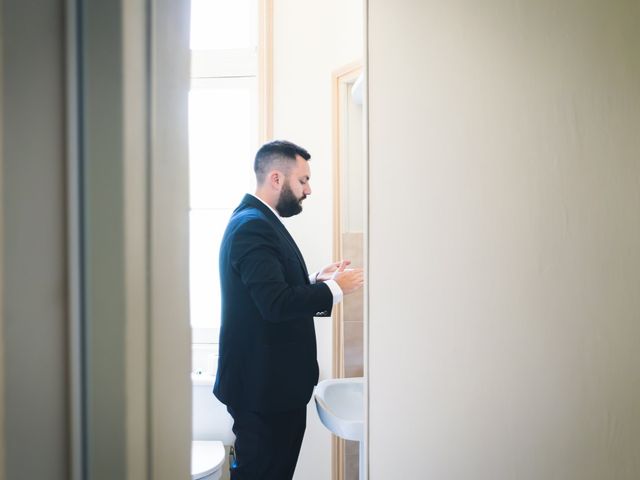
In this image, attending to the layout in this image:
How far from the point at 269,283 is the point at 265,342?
229 mm

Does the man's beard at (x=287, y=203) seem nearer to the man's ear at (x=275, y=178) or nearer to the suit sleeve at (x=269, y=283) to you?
the man's ear at (x=275, y=178)

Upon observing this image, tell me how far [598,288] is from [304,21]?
1.89 meters

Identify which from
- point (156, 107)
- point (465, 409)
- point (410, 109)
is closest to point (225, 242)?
point (410, 109)

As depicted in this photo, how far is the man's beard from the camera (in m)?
1.76

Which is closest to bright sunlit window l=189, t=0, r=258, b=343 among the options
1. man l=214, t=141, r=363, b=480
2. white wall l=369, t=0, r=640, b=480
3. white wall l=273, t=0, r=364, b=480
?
white wall l=273, t=0, r=364, b=480

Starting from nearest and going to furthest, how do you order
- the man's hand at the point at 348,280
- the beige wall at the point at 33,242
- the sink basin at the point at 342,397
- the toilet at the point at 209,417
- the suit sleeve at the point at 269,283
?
the beige wall at the point at 33,242, the suit sleeve at the point at 269,283, the man's hand at the point at 348,280, the sink basin at the point at 342,397, the toilet at the point at 209,417

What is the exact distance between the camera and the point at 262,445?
4.84 feet

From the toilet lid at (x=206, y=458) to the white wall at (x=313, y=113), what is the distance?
1.50 ft

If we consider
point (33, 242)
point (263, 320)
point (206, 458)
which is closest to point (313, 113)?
point (263, 320)

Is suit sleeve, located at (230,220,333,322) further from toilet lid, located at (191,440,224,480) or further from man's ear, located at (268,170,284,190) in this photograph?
toilet lid, located at (191,440,224,480)

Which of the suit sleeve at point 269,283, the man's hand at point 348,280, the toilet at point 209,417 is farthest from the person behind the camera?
the toilet at point 209,417

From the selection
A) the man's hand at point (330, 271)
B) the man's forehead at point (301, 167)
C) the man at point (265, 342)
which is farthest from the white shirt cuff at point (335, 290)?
the man's forehead at point (301, 167)

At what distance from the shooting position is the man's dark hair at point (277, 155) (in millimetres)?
1733

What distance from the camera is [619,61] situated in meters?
0.89
